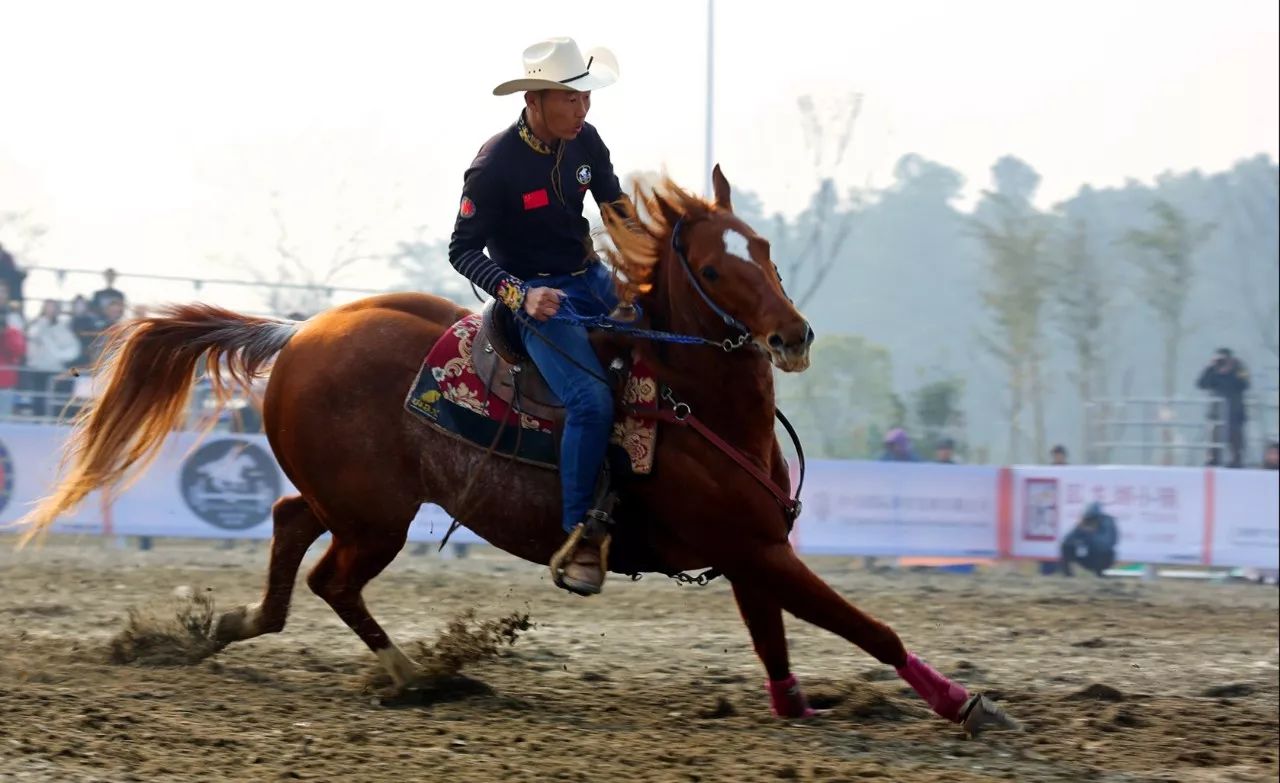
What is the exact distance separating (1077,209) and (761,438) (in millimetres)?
38741

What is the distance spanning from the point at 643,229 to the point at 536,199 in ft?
1.45

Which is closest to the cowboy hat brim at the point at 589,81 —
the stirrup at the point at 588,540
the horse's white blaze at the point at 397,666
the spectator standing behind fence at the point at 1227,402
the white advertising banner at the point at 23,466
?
the stirrup at the point at 588,540

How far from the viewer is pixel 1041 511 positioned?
15.7m

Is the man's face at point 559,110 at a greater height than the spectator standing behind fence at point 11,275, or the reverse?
the spectator standing behind fence at point 11,275

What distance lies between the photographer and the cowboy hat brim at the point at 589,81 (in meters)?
5.90

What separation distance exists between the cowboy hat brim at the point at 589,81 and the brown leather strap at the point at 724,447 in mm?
1278

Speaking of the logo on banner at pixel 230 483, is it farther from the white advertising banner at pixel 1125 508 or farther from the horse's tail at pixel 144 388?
the white advertising banner at pixel 1125 508

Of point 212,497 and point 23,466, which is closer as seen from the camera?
point 23,466

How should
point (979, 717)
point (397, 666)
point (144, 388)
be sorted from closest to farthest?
point (979, 717), point (397, 666), point (144, 388)

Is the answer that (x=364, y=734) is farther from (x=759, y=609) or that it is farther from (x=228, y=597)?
(x=228, y=597)

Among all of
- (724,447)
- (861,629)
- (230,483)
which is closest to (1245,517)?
(230,483)

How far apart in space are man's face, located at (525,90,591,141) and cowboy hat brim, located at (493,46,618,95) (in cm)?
4

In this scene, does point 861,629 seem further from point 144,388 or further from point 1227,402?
point 1227,402

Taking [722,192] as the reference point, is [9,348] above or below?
below
